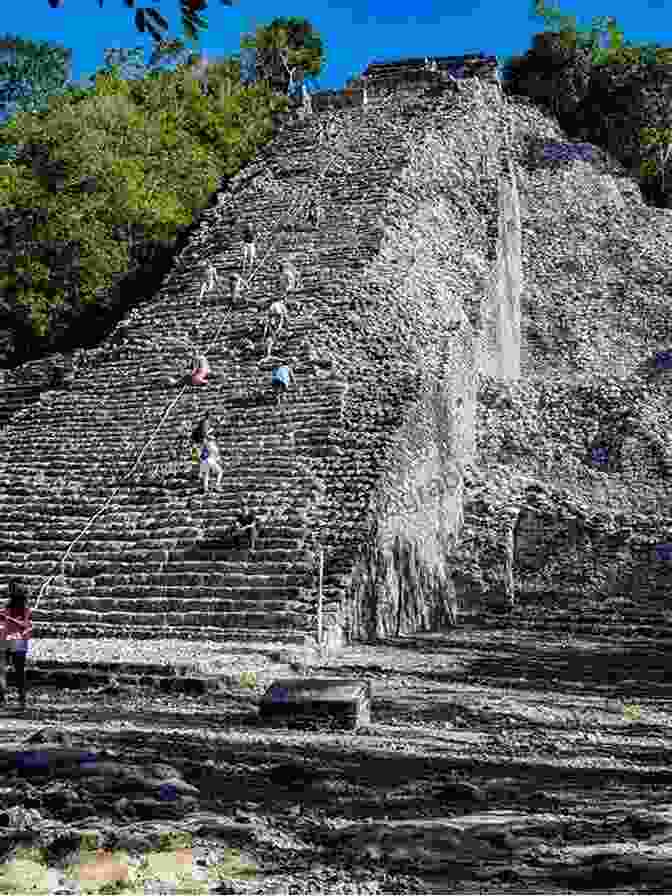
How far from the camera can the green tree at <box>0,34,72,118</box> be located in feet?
132

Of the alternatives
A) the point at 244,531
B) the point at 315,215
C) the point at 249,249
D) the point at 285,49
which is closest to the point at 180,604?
the point at 244,531

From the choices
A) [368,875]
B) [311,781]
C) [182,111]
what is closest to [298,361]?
[311,781]

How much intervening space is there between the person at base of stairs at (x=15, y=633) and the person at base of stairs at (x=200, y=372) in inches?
370

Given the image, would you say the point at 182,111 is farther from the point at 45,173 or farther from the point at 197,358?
the point at 197,358

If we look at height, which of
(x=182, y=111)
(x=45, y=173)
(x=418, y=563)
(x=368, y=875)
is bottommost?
(x=368, y=875)

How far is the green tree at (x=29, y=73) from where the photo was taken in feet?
132

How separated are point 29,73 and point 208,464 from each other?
3066 centimetres

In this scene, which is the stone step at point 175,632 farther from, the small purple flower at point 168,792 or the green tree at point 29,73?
the green tree at point 29,73

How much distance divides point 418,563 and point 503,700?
6.09m

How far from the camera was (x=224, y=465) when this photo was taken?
15945mm

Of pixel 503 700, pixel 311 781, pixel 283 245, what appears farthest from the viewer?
pixel 283 245

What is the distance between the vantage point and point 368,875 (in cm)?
411

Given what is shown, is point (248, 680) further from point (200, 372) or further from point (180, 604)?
point (200, 372)

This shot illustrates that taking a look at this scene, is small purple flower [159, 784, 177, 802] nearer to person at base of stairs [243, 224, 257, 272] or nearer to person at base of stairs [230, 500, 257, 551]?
person at base of stairs [230, 500, 257, 551]
